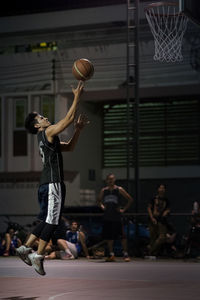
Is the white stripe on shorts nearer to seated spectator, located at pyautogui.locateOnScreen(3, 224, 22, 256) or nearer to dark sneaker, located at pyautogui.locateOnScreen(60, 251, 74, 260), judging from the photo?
dark sneaker, located at pyautogui.locateOnScreen(60, 251, 74, 260)

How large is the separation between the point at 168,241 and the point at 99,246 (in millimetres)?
1745

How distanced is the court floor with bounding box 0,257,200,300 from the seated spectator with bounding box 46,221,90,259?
258 centimetres

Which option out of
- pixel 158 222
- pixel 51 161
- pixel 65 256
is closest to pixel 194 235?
pixel 158 222

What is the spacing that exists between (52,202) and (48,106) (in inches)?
782

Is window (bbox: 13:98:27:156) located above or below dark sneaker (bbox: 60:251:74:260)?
above

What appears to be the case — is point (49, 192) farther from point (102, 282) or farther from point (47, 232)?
point (102, 282)

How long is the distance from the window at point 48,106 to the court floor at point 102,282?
1384 cm

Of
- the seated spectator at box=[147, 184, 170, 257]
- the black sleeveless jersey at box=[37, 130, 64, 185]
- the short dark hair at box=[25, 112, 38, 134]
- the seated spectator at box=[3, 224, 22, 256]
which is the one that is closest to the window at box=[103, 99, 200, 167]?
the seated spectator at box=[3, 224, 22, 256]

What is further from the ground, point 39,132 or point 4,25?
point 4,25

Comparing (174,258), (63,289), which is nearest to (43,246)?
(63,289)

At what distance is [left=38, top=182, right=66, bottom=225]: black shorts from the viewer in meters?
10.3

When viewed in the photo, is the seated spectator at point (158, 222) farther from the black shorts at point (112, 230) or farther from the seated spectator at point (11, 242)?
the seated spectator at point (11, 242)

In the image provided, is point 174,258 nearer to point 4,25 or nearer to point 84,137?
point 84,137

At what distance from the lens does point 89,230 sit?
21562 mm
